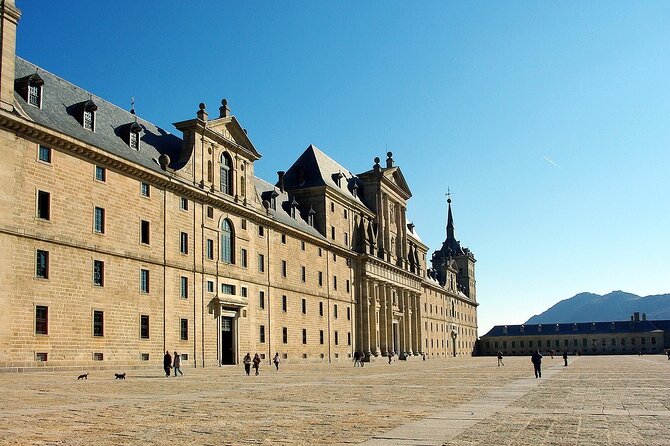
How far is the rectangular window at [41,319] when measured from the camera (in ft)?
112

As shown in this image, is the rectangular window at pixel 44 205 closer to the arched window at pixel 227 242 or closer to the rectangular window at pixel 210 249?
the rectangular window at pixel 210 249

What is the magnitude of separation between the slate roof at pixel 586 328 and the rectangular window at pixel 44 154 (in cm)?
14324

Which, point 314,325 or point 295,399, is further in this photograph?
point 314,325

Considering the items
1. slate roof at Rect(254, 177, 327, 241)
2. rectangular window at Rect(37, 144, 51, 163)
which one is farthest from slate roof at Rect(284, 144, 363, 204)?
rectangular window at Rect(37, 144, 51, 163)

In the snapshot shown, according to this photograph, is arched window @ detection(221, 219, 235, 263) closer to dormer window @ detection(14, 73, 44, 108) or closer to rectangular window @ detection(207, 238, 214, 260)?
rectangular window @ detection(207, 238, 214, 260)

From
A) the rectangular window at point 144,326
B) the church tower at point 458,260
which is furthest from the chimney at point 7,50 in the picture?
the church tower at point 458,260

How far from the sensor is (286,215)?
6675 cm

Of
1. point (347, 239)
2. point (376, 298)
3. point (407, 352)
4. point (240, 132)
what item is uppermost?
Result: point (240, 132)

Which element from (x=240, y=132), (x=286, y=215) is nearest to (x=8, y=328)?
(x=240, y=132)

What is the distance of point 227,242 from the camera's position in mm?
52531

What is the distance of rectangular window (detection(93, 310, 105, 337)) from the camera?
37938 millimetres

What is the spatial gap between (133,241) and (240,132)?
16.7m

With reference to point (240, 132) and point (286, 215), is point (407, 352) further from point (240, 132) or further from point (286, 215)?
Result: point (240, 132)

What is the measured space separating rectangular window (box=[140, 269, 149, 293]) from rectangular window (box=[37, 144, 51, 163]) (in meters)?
9.37
